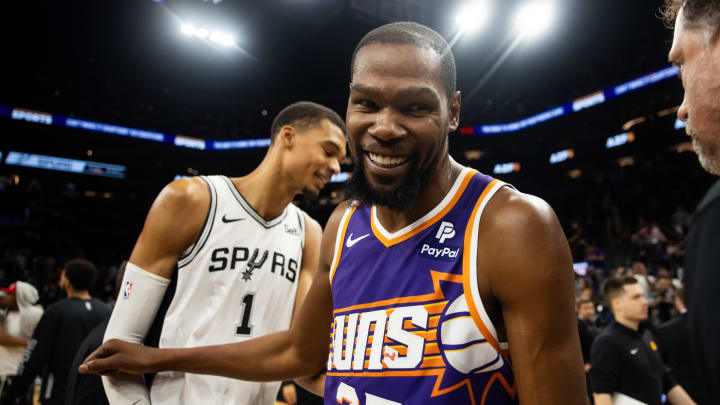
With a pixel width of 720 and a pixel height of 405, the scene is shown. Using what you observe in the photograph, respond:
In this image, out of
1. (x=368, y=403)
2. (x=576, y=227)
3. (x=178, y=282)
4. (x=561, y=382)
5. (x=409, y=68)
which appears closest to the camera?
(x=561, y=382)

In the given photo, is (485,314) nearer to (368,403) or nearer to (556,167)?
(368,403)

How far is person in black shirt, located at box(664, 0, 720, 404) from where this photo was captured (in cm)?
56

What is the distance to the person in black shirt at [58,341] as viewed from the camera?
4105 millimetres

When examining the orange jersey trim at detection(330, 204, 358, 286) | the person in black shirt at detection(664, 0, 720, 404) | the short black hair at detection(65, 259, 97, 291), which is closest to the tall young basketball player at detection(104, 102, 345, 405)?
the orange jersey trim at detection(330, 204, 358, 286)

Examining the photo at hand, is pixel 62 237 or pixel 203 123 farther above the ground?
pixel 203 123

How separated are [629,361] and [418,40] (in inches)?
147

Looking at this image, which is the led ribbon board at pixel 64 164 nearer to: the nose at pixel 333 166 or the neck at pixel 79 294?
the neck at pixel 79 294

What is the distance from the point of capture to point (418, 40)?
4.57ft

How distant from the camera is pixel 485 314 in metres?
1.14

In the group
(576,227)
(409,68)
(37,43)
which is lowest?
(409,68)

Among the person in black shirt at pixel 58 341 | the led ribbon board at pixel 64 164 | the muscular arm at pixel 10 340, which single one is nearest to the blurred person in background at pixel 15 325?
the muscular arm at pixel 10 340

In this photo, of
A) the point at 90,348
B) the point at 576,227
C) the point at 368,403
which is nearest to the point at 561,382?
the point at 368,403

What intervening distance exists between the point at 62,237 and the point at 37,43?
7.11 m

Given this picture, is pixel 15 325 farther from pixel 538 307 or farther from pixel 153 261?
pixel 538 307
